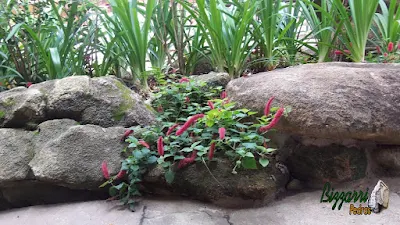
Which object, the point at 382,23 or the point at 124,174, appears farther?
the point at 382,23

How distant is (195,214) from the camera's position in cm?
141

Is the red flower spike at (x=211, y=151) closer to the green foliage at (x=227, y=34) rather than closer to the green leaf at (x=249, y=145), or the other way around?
→ the green leaf at (x=249, y=145)

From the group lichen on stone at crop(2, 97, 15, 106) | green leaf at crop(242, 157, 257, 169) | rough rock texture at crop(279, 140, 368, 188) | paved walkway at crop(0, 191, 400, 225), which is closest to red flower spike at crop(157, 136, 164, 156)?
paved walkway at crop(0, 191, 400, 225)

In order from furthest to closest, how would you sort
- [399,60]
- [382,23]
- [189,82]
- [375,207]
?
[382,23] < [399,60] < [189,82] < [375,207]

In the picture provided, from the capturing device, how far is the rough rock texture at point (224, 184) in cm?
145

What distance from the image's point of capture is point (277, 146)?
5.32ft

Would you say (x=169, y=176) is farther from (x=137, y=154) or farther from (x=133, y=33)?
(x=133, y=33)

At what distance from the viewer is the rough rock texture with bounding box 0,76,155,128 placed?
1.76m

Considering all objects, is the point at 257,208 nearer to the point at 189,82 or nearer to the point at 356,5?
the point at 189,82

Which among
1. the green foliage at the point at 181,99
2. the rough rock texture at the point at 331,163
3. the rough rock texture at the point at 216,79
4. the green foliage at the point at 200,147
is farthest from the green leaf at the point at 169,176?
the rough rock texture at the point at 216,79

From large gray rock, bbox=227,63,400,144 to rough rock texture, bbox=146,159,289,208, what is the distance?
27cm

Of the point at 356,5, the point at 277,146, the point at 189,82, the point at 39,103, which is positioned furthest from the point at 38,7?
the point at 356,5

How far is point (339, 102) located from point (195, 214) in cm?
78

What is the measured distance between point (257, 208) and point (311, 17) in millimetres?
1529
